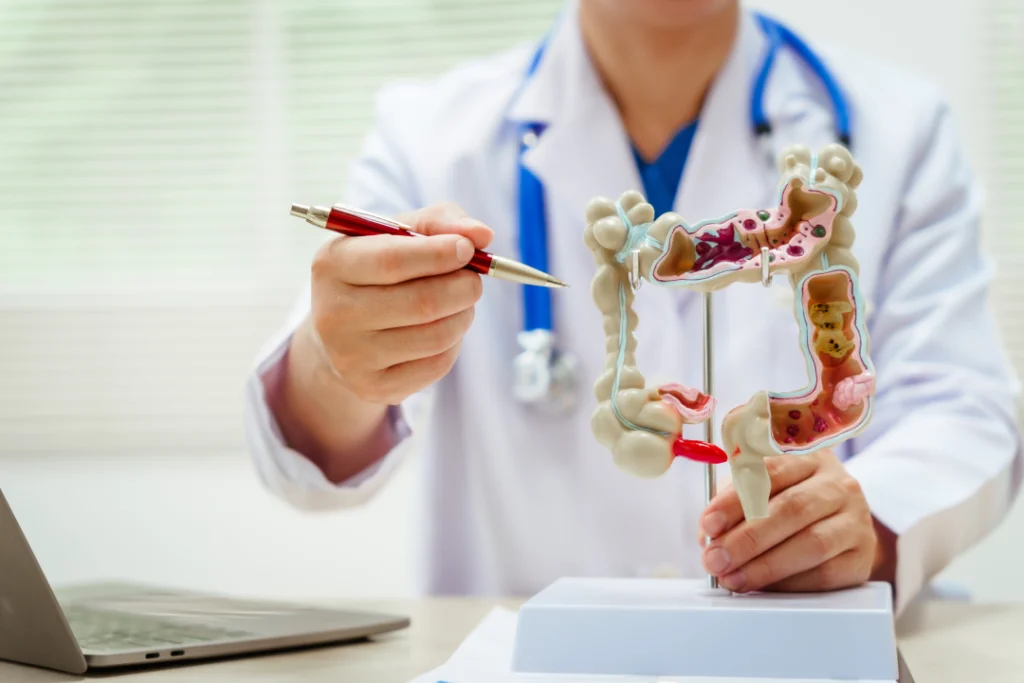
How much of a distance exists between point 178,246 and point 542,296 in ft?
4.09

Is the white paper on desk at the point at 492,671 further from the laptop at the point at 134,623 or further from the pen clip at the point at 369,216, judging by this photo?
the pen clip at the point at 369,216

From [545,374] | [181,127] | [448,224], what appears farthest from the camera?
[181,127]

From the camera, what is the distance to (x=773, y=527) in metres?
0.68

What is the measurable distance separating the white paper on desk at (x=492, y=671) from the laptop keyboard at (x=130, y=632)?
155 millimetres

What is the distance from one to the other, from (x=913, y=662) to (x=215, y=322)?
1.68 metres

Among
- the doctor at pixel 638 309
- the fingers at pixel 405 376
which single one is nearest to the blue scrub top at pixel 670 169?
the doctor at pixel 638 309

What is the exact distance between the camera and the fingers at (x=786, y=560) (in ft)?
2.22

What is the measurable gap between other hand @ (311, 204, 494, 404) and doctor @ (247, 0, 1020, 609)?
0.14 meters

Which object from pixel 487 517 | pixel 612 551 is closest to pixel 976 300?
pixel 612 551

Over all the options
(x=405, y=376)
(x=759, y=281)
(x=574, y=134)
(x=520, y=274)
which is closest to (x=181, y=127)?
(x=574, y=134)

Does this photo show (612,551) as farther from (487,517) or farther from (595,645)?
(595,645)

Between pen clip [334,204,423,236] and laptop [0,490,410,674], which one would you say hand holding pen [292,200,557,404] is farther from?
laptop [0,490,410,674]

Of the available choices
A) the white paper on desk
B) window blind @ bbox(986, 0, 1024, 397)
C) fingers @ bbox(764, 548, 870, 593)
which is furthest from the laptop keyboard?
window blind @ bbox(986, 0, 1024, 397)

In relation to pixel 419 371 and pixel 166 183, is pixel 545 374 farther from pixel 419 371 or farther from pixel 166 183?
pixel 166 183
